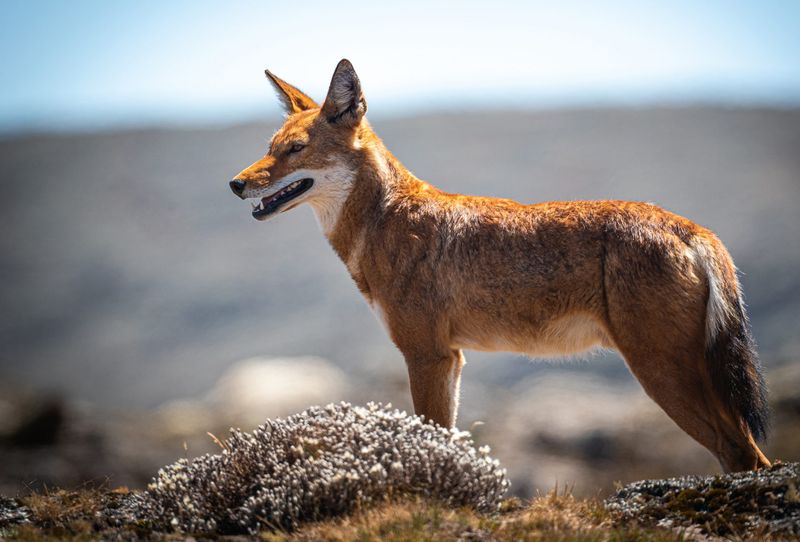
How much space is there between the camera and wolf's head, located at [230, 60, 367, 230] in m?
8.82

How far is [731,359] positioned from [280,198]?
15.1ft

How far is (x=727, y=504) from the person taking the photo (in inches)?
274

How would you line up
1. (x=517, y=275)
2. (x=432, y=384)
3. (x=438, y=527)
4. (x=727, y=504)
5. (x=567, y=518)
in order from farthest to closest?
(x=432, y=384), (x=517, y=275), (x=727, y=504), (x=567, y=518), (x=438, y=527)

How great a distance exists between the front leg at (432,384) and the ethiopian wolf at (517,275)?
0.5 inches

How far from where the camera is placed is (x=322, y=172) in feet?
29.5

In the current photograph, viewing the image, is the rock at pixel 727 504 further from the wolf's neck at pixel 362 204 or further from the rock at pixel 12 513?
the rock at pixel 12 513

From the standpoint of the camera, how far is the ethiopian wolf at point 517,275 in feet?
24.6

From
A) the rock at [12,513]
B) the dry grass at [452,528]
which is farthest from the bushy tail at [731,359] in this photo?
the rock at [12,513]

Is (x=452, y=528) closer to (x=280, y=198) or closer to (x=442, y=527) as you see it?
(x=442, y=527)

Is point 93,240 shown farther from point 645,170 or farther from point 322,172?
point 322,172

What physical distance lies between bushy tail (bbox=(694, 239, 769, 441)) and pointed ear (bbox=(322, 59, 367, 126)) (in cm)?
382

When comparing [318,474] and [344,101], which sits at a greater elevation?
[344,101]

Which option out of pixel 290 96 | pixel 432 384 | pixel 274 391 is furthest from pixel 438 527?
pixel 274 391

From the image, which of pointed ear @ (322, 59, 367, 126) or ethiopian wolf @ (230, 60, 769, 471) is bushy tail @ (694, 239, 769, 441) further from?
pointed ear @ (322, 59, 367, 126)
